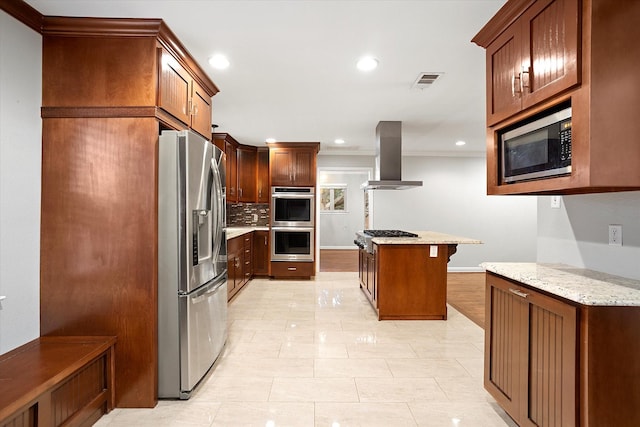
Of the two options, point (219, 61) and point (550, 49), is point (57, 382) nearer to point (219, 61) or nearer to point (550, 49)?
point (219, 61)

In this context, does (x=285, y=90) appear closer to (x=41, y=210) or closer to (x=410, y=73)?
(x=410, y=73)

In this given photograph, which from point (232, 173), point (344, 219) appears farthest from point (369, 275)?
point (344, 219)

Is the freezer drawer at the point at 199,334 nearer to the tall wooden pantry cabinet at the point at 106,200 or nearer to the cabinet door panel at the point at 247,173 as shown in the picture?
the tall wooden pantry cabinet at the point at 106,200

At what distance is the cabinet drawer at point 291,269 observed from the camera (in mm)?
5898

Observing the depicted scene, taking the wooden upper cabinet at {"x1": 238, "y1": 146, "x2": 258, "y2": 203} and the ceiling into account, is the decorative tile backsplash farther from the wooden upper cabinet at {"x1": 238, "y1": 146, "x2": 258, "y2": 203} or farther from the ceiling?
the ceiling

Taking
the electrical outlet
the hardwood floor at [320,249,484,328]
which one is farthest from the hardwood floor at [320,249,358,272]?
the electrical outlet

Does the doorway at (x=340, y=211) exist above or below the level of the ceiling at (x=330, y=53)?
below

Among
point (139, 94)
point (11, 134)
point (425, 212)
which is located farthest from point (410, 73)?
point (425, 212)

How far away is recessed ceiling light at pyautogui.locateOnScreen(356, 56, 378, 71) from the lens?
104 inches

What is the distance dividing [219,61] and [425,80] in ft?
5.94

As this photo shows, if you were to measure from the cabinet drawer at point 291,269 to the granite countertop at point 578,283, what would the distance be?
4.09 metres

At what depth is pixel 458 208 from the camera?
22.4ft

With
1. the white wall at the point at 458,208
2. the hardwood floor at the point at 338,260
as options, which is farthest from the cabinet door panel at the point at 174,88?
the hardwood floor at the point at 338,260

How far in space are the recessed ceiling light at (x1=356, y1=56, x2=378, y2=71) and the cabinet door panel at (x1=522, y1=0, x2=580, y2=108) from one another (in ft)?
3.68
